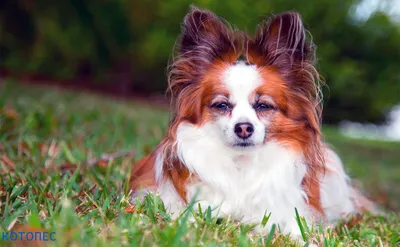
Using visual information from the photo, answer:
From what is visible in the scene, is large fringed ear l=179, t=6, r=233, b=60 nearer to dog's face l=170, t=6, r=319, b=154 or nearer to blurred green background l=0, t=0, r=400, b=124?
dog's face l=170, t=6, r=319, b=154

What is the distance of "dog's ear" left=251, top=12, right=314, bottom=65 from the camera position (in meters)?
3.44

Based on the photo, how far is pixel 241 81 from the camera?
330 cm

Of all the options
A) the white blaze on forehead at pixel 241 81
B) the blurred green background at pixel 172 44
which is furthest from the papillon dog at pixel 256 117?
the blurred green background at pixel 172 44

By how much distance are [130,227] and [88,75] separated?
12080 millimetres

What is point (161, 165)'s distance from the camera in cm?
355

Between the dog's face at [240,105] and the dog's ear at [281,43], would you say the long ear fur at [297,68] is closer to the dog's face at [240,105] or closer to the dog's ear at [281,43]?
the dog's ear at [281,43]

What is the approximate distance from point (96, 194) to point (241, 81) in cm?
110

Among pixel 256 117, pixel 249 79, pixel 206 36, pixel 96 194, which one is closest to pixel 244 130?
pixel 256 117

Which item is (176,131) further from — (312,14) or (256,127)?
(312,14)

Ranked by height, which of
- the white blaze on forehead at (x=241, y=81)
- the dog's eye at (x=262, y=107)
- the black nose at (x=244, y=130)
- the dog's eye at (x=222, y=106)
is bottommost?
the black nose at (x=244, y=130)

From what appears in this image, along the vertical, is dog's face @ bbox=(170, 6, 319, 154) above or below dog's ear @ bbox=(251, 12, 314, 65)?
below

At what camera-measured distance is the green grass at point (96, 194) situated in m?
2.49

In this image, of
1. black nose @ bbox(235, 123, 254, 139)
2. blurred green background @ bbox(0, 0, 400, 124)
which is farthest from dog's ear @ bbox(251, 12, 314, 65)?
blurred green background @ bbox(0, 0, 400, 124)

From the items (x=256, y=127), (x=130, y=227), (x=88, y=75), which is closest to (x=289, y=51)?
(x=256, y=127)
